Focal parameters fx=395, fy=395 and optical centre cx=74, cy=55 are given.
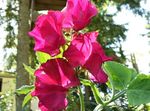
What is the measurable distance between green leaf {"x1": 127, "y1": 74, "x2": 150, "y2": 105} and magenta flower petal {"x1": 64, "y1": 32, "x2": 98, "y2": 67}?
93mm

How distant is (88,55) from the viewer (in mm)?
682

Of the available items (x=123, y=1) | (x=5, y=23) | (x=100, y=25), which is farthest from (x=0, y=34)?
(x=123, y=1)

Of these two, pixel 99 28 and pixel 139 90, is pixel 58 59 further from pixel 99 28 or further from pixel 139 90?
pixel 99 28

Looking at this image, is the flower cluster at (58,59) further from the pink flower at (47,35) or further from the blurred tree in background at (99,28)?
the blurred tree in background at (99,28)

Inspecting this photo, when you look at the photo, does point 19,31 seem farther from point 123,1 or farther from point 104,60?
point 104,60

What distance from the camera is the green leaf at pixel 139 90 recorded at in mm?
639

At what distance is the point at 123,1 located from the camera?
9250 mm

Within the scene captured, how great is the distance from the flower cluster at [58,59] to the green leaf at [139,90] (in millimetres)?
81

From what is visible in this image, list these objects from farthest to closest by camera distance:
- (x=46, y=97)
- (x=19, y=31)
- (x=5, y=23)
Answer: (x=5, y=23) → (x=19, y=31) → (x=46, y=97)

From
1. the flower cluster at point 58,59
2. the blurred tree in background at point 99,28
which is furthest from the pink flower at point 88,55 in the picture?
the blurred tree in background at point 99,28

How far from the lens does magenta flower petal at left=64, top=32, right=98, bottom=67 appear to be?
68cm

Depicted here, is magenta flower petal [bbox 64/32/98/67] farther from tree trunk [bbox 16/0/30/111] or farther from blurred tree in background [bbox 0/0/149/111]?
blurred tree in background [bbox 0/0/149/111]

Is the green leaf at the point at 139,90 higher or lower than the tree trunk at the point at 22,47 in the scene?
lower

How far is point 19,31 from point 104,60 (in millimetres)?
7013
